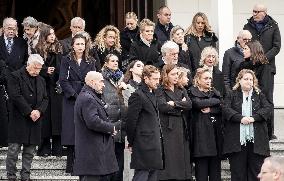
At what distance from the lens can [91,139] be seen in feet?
34.3

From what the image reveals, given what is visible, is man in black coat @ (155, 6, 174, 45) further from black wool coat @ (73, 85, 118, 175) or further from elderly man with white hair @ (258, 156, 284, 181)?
elderly man with white hair @ (258, 156, 284, 181)

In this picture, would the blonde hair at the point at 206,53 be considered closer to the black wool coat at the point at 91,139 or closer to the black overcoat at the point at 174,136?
the black overcoat at the point at 174,136

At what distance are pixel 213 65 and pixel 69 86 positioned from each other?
2.17m

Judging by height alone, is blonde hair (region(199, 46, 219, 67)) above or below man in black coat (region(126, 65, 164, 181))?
above

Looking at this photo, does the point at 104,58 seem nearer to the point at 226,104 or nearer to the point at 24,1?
the point at 226,104

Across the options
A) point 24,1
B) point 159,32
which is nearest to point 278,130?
point 159,32

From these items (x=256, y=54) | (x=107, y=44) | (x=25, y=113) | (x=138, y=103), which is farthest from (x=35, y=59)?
(x=256, y=54)

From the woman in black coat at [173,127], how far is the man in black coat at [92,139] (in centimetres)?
101

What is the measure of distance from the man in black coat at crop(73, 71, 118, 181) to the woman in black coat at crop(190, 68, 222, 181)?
5.28 feet

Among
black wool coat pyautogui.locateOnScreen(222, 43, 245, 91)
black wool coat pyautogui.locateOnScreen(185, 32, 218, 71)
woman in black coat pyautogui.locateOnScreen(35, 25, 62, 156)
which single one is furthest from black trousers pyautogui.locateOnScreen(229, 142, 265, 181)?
woman in black coat pyautogui.locateOnScreen(35, 25, 62, 156)

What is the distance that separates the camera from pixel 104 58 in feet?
41.3

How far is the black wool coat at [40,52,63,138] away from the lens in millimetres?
12352

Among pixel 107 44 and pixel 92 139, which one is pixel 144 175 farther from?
pixel 107 44

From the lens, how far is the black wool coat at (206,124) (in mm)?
11719
